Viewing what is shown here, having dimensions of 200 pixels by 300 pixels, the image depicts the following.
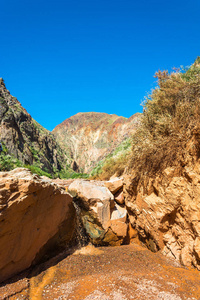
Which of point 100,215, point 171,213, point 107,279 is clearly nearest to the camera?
point 107,279

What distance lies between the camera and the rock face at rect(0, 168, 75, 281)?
3.93 metres

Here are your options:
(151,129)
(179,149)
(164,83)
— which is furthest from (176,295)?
(164,83)

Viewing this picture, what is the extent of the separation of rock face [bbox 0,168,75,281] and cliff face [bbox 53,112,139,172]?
37928 mm

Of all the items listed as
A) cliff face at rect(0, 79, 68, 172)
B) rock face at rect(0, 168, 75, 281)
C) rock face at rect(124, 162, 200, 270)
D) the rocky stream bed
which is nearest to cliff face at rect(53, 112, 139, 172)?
cliff face at rect(0, 79, 68, 172)

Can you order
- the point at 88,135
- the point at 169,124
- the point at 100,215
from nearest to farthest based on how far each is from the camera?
the point at 169,124, the point at 100,215, the point at 88,135

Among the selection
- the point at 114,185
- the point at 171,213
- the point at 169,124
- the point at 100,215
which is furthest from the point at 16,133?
the point at 171,213

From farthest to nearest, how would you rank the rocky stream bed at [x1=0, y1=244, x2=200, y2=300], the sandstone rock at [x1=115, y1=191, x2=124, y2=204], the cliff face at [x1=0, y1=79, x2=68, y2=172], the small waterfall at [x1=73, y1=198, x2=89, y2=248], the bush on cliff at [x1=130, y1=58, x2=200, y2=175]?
1. the cliff face at [x1=0, y1=79, x2=68, y2=172]
2. the sandstone rock at [x1=115, y1=191, x2=124, y2=204]
3. the small waterfall at [x1=73, y1=198, x2=89, y2=248]
4. the bush on cliff at [x1=130, y1=58, x2=200, y2=175]
5. the rocky stream bed at [x1=0, y1=244, x2=200, y2=300]

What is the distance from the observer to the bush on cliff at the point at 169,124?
4772mm

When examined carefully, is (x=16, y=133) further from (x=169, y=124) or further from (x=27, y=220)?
(x=169, y=124)

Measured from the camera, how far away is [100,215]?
5809mm

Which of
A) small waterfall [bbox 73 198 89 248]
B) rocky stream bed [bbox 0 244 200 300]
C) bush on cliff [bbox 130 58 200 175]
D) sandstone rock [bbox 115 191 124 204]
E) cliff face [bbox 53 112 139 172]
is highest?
cliff face [bbox 53 112 139 172]

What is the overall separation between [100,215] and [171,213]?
2.16 meters

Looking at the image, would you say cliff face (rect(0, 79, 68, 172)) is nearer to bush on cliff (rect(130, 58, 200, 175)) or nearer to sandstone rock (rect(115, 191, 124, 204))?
sandstone rock (rect(115, 191, 124, 204))

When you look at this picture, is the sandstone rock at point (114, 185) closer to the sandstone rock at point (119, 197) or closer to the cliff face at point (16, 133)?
the sandstone rock at point (119, 197)
